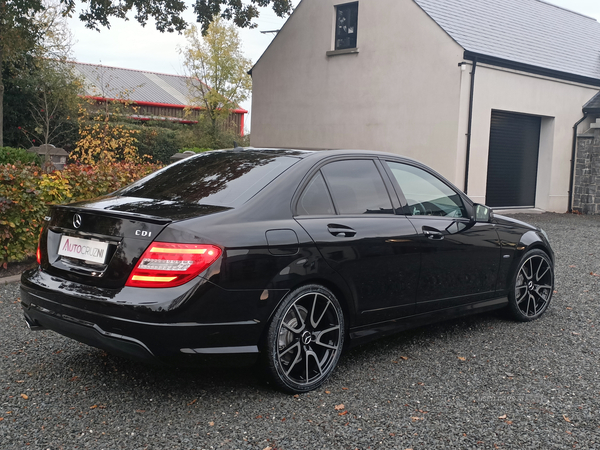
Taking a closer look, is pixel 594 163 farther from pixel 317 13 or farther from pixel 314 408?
pixel 314 408

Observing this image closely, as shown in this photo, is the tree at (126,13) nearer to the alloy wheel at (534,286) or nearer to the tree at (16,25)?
the tree at (16,25)

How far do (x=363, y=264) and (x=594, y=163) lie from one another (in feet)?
55.6

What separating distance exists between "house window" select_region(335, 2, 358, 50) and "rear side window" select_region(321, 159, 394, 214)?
14115mm

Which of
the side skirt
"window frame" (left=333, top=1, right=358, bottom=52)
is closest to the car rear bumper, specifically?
the side skirt

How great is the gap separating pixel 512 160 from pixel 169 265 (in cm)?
1563

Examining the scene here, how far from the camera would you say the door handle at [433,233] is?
14.5 feet

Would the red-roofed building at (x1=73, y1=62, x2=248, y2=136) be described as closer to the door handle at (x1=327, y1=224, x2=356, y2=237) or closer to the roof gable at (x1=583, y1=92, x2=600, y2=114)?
the roof gable at (x1=583, y1=92, x2=600, y2=114)

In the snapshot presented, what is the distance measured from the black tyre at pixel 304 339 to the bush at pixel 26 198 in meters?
4.28

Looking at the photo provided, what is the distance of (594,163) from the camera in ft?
60.1

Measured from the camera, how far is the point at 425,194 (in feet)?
15.3

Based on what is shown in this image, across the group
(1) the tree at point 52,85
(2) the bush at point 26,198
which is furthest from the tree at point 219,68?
(2) the bush at point 26,198

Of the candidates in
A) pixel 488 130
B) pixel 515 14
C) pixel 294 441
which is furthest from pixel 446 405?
pixel 515 14

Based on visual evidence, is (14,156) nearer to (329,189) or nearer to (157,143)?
(329,189)

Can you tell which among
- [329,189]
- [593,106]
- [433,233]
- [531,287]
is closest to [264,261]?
[329,189]
